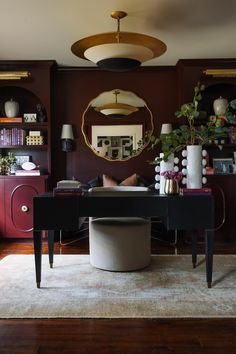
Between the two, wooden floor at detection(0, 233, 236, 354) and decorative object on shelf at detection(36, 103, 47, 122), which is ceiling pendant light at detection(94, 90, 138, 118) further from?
wooden floor at detection(0, 233, 236, 354)

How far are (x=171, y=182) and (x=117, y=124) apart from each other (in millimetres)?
2382

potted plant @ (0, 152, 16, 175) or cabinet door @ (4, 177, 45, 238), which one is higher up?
potted plant @ (0, 152, 16, 175)

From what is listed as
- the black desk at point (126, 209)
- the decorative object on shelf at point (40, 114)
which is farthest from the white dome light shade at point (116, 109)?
the black desk at point (126, 209)

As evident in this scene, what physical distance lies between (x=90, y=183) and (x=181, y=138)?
206 cm

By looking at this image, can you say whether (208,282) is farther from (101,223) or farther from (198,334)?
(101,223)

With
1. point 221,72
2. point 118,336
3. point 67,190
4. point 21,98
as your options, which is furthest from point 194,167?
point 21,98

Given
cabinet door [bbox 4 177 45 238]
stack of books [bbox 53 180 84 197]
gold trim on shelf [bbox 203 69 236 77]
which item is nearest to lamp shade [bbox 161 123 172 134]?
gold trim on shelf [bbox 203 69 236 77]

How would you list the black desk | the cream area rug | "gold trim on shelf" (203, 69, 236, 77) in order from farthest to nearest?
"gold trim on shelf" (203, 69, 236, 77) → the black desk → the cream area rug

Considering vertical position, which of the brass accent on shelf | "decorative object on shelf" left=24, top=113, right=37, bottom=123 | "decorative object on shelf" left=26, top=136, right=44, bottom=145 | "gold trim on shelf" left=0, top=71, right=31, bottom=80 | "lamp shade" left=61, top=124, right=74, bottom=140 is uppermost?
the brass accent on shelf

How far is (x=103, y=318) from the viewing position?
225cm

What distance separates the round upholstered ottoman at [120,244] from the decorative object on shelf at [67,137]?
75.1 inches

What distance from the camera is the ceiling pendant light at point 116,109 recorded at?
497cm

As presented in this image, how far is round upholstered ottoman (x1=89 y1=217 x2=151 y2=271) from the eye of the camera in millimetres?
3100

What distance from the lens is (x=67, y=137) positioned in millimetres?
4852
